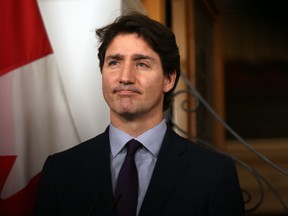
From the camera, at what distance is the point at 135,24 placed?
3.61ft

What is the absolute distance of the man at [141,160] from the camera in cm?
105

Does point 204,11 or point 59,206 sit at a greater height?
point 204,11

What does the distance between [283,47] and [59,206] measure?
719 cm

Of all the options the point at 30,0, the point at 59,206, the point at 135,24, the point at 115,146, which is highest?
the point at 30,0

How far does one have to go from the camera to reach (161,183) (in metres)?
1.06

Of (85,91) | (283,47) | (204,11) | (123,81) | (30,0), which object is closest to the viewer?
(123,81)

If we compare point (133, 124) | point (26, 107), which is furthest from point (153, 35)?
point (26, 107)

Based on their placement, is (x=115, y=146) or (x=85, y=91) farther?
(x=85, y=91)

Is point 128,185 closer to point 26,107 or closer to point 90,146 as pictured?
point 90,146

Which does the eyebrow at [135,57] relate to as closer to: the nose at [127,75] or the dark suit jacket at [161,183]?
the nose at [127,75]

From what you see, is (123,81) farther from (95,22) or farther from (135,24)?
(95,22)

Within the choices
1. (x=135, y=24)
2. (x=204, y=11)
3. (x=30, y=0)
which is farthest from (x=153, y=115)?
(x=204, y=11)

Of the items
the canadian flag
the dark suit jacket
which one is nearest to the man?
the dark suit jacket

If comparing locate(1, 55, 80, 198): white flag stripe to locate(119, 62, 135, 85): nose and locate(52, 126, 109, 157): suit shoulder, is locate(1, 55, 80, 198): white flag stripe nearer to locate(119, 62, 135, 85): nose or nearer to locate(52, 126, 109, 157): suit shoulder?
locate(52, 126, 109, 157): suit shoulder
